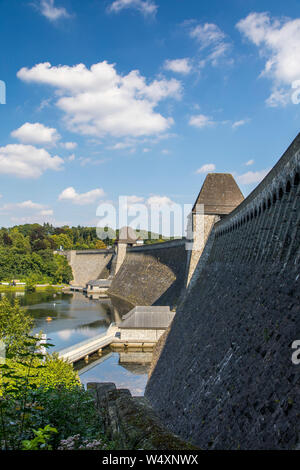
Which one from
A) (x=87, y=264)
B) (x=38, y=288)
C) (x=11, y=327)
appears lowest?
(x=38, y=288)

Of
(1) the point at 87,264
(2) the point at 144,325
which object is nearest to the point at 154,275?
(2) the point at 144,325

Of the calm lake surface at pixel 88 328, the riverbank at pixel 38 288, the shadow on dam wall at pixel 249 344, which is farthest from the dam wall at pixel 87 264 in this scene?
the shadow on dam wall at pixel 249 344

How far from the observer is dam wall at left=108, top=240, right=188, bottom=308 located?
46.7 metres

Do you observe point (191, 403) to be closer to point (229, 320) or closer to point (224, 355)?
point (224, 355)

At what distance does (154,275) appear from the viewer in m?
54.5

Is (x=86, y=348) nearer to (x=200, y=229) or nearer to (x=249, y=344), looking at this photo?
(x=200, y=229)

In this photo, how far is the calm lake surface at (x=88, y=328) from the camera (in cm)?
2317

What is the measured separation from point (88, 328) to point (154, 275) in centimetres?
1888

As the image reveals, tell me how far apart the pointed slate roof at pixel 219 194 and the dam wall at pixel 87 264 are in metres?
63.5

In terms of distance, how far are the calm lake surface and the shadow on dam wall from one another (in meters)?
6.71

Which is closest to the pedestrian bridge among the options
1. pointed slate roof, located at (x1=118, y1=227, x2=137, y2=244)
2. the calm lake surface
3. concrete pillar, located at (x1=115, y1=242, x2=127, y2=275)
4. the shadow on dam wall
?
the calm lake surface

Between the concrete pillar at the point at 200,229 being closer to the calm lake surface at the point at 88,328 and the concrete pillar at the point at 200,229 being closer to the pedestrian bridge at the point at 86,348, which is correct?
the calm lake surface at the point at 88,328

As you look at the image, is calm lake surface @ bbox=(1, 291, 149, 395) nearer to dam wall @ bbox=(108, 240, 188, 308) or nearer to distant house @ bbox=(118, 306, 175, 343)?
distant house @ bbox=(118, 306, 175, 343)

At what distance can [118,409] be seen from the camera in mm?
6453
